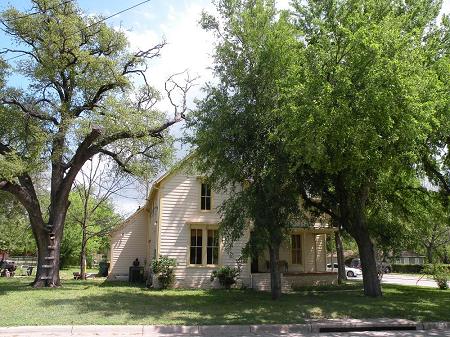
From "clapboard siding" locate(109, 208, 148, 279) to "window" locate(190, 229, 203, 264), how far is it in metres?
6.89

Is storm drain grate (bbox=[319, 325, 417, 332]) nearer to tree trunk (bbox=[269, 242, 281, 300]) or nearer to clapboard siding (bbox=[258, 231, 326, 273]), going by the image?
tree trunk (bbox=[269, 242, 281, 300])

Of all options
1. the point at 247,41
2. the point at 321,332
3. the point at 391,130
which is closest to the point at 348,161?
the point at 391,130

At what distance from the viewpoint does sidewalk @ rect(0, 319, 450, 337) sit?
10.2 meters

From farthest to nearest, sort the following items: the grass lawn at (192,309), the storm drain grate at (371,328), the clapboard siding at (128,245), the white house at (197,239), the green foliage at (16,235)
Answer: the green foliage at (16,235) < the clapboard siding at (128,245) < the white house at (197,239) < the storm drain grate at (371,328) < the grass lawn at (192,309)

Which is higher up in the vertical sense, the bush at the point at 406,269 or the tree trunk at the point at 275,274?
the tree trunk at the point at 275,274

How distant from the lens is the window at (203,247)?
2289 centimetres

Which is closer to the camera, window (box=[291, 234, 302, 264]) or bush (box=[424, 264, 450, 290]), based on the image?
bush (box=[424, 264, 450, 290])

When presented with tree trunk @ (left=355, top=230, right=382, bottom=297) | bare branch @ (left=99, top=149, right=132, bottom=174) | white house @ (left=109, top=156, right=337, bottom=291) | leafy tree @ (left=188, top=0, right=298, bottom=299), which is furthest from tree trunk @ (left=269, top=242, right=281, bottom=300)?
bare branch @ (left=99, top=149, right=132, bottom=174)

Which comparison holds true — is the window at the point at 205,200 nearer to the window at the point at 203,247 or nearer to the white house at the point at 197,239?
the white house at the point at 197,239

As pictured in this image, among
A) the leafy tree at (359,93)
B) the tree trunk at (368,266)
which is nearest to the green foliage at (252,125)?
the leafy tree at (359,93)

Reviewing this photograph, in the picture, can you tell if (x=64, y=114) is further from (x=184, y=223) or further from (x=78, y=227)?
(x=78, y=227)

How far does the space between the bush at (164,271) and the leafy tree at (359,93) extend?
1036cm

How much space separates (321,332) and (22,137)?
15939 mm

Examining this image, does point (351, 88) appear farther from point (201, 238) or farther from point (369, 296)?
point (201, 238)
